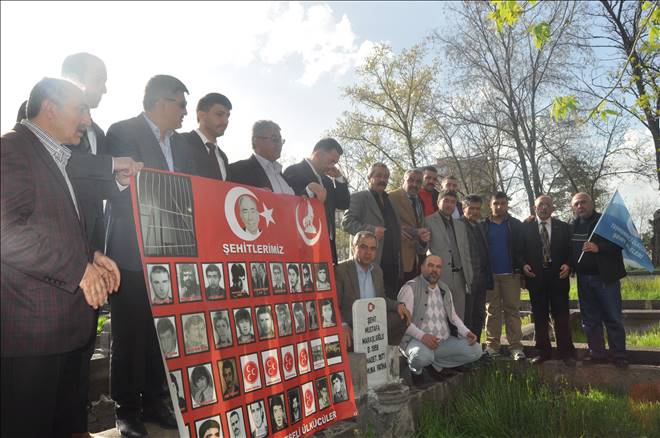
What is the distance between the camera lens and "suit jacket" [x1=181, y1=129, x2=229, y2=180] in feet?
11.7

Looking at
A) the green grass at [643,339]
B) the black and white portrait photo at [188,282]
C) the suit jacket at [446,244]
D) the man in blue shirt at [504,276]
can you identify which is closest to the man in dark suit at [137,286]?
the black and white portrait photo at [188,282]

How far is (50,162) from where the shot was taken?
2.20 m

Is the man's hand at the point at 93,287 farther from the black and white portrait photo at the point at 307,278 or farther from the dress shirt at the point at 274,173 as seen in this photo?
the dress shirt at the point at 274,173

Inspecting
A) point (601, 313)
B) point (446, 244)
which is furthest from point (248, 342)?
point (601, 313)

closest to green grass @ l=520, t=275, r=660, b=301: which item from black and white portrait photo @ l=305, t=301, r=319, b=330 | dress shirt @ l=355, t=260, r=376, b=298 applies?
dress shirt @ l=355, t=260, r=376, b=298

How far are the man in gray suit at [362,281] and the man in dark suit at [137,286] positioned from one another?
2192mm

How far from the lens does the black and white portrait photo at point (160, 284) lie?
258 cm

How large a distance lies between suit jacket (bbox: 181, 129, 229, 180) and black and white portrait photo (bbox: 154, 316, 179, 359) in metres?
1.28

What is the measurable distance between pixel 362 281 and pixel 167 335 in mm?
2858

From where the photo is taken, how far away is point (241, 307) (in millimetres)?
3088

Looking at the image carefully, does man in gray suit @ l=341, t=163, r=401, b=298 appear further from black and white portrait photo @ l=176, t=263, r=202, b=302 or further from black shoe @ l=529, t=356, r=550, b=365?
black and white portrait photo @ l=176, t=263, r=202, b=302

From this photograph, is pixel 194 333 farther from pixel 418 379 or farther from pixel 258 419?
pixel 418 379

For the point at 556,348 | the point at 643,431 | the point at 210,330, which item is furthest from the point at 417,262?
the point at 210,330

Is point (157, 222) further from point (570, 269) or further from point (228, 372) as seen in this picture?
point (570, 269)
